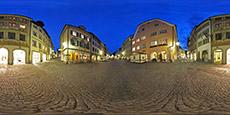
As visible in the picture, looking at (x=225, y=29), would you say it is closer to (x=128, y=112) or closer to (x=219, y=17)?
(x=219, y=17)

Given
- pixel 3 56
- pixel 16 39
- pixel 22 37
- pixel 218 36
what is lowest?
pixel 3 56

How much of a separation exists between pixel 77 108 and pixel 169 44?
3591 centimetres

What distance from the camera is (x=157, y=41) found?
128ft

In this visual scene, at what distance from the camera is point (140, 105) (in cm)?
364

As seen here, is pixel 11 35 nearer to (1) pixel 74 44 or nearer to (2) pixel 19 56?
(2) pixel 19 56

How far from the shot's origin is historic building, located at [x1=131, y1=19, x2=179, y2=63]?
35.7 meters

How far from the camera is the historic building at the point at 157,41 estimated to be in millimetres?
35656

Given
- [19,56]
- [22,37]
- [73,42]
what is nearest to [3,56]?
[19,56]

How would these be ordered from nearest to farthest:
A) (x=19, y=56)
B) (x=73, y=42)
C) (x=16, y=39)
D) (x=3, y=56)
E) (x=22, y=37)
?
(x=3, y=56), (x=16, y=39), (x=19, y=56), (x=22, y=37), (x=73, y=42)

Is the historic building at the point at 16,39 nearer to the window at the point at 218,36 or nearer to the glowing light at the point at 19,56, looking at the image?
the glowing light at the point at 19,56

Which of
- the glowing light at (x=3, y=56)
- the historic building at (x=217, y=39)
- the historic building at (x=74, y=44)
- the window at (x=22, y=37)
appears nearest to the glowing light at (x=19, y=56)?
the glowing light at (x=3, y=56)

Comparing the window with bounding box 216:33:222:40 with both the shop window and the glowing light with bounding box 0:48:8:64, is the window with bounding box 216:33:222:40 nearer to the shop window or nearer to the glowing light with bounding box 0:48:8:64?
the shop window

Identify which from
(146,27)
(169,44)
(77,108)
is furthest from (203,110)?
(146,27)

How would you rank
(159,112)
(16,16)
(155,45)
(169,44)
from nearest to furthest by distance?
(159,112) < (16,16) < (169,44) < (155,45)
